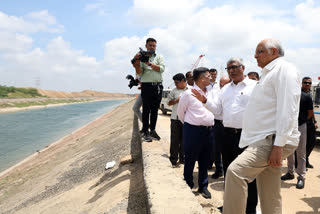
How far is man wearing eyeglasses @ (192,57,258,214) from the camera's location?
8.90 ft

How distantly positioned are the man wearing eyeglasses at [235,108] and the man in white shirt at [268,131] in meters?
0.66

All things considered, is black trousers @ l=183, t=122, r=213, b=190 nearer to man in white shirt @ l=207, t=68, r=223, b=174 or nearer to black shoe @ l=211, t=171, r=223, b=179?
man in white shirt @ l=207, t=68, r=223, b=174

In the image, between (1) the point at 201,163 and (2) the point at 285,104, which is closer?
(2) the point at 285,104

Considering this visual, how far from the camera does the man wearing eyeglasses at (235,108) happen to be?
8.90 ft

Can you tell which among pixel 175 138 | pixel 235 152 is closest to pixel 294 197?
pixel 235 152

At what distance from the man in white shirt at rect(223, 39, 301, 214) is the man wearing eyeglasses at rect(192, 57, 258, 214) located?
26.1 inches

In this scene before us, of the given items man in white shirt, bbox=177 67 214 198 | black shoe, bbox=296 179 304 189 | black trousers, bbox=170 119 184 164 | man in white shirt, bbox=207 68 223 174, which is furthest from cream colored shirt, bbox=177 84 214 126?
black shoe, bbox=296 179 304 189

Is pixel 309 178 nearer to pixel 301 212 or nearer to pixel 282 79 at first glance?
pixel 301 212

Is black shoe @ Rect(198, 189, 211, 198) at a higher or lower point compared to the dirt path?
higher

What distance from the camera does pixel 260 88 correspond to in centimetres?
198

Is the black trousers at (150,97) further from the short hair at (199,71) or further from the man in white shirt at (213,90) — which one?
the short hair at (199,71)

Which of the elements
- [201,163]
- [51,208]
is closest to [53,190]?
[51,208]

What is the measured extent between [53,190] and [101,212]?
3.10m

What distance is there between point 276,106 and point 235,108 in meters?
0.91
